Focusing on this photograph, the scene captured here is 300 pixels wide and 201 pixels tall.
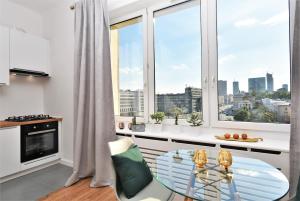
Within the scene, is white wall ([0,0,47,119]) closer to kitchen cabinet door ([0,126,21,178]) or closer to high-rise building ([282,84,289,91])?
kitchen cabinet door ([0,126,21,178])

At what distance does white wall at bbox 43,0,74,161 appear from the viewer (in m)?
3.36

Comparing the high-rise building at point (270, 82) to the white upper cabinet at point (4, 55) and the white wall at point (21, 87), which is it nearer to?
the white upper cabinet at point (4, 55)

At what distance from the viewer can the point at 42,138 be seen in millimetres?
3168

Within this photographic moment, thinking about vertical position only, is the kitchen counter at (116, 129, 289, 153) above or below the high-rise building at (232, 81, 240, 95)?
below

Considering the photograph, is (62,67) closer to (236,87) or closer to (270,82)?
(236,87)

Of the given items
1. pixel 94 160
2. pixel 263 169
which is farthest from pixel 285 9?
pixel 94 160

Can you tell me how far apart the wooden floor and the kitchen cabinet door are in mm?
929

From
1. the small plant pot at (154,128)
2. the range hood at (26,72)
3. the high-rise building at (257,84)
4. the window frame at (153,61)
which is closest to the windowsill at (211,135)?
the small plant pot at (154,128)

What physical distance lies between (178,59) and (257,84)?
3.47 ft

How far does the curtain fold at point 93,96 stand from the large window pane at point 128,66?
20.7 inches

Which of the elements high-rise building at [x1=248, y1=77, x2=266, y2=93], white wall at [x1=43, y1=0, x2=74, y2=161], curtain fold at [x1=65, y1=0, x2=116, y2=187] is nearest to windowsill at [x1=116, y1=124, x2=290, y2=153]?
curtain fold at [x1=65, y1=0, x2=116, y2=187]

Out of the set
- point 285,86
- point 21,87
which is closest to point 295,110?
point 285,86

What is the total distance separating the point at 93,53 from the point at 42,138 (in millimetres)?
1746

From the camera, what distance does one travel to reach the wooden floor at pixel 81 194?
2.22 metres
